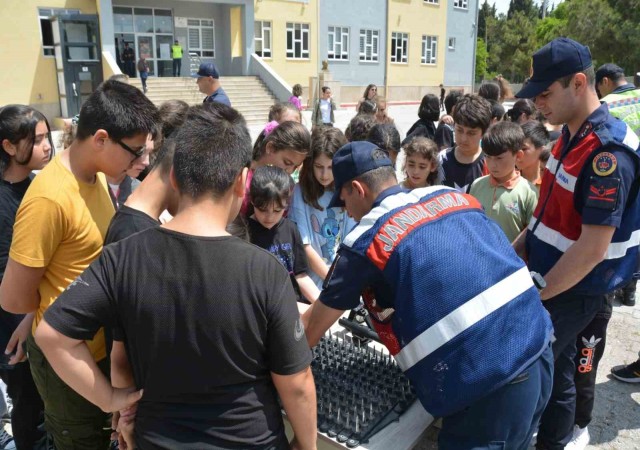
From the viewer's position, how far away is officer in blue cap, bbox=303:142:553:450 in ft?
5.02

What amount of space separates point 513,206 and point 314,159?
1227mm

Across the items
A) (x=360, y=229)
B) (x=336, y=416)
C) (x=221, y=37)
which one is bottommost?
(x=336, y=416)

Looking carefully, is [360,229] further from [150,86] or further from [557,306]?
[150,86]

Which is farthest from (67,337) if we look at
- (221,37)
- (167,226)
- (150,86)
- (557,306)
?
A: (221,37)

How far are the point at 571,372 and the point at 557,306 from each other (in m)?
0.36

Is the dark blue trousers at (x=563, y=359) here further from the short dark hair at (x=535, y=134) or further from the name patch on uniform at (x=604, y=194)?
the short dark hair at (x=535, y=134)

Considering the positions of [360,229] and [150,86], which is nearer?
[360,229]

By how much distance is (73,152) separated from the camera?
1867 mm

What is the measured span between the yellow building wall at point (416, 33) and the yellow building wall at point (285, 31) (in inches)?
212

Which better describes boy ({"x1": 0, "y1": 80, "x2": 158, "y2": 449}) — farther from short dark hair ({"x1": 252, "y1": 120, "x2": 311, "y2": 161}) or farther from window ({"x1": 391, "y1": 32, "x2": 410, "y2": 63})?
window ({"x1": 391, "y1": 32, "x2": 410, "y2": 63})

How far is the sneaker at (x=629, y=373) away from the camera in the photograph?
339 centimetres

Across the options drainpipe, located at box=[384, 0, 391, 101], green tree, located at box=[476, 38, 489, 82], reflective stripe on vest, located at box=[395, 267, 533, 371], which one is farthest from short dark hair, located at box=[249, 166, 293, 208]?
green tree, located at box=[476, 38, 489, 82]

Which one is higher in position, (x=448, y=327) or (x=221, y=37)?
(x=221, y=37)

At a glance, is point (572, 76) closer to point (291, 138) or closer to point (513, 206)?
point (513, 206)
